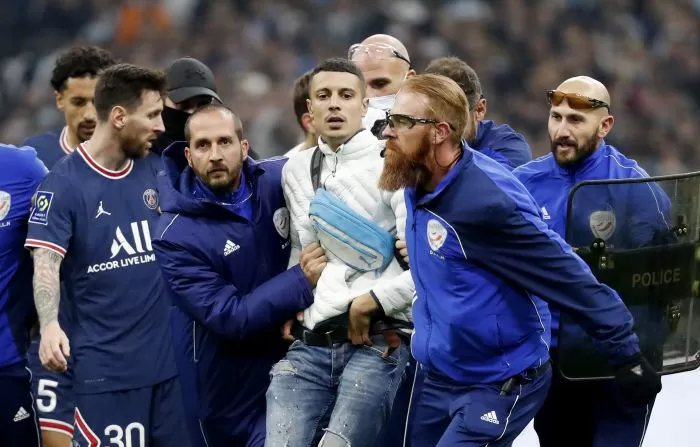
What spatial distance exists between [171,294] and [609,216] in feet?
5.99

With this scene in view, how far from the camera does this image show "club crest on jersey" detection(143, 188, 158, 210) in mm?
6160

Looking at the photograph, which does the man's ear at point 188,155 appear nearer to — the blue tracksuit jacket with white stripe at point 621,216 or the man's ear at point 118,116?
the man's ear at point 118,116

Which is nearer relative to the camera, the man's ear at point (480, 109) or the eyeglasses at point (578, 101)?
the eyeglasses at point (578, 101)

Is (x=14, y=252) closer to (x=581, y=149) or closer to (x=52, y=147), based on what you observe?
(x=52, y=147)

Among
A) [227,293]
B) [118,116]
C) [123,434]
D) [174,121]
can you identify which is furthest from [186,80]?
[123,434]

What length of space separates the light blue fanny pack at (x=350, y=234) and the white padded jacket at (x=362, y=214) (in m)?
0.04

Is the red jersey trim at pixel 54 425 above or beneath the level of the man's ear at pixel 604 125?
beneath

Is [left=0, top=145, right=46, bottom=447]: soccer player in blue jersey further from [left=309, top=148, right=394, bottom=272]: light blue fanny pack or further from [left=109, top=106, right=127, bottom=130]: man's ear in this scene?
[left=309, top=148, right=394, bottom=272]: light blue fanny pack

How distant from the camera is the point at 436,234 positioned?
4668 mm

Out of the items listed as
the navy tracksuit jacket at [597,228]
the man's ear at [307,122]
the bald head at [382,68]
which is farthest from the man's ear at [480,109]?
the man's ear at [307,122]

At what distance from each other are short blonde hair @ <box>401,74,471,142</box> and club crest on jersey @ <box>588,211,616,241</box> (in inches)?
36.2

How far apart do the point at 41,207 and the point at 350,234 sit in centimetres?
158

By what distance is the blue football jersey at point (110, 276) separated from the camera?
5.98 m

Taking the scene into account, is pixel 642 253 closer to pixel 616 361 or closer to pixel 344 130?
pixel 616 361
